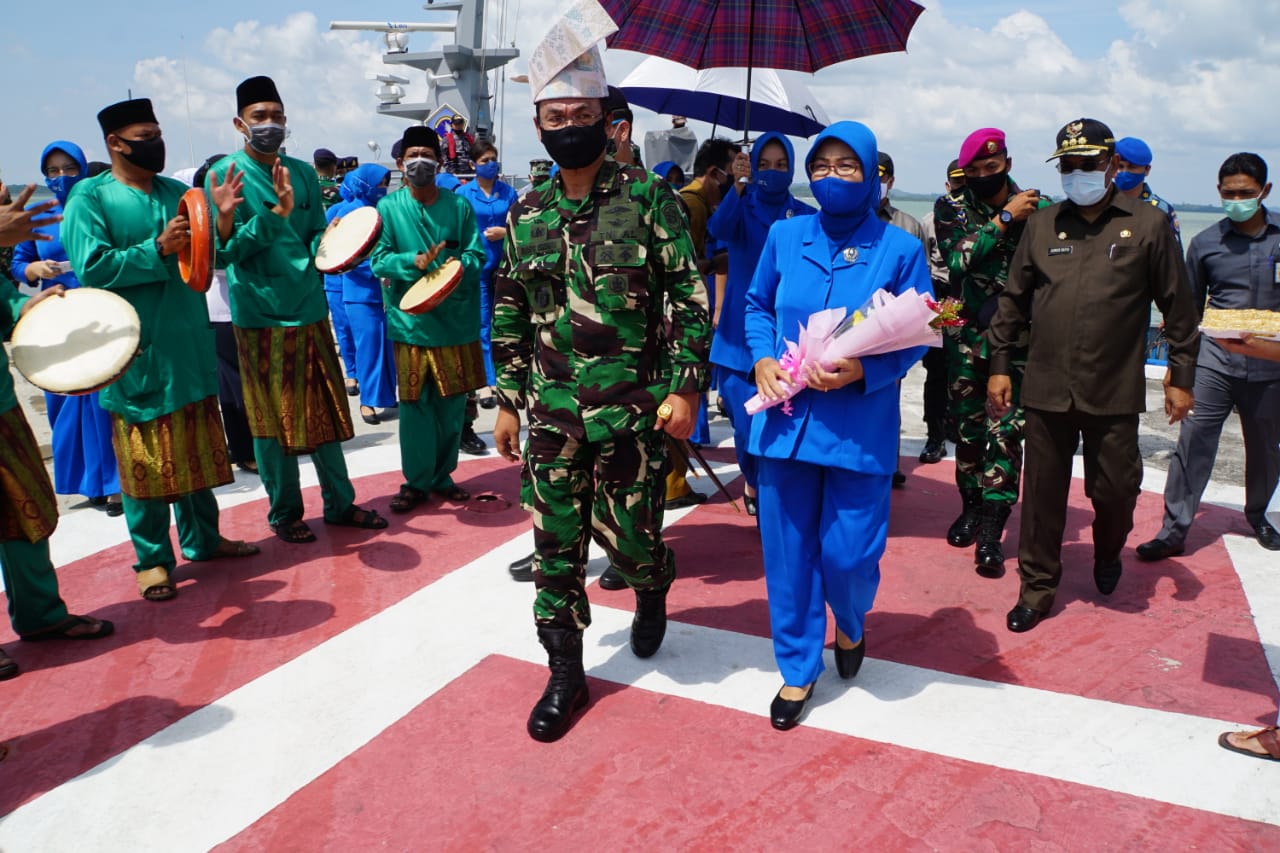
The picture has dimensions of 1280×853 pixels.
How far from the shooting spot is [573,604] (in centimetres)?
354

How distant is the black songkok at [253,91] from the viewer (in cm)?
502

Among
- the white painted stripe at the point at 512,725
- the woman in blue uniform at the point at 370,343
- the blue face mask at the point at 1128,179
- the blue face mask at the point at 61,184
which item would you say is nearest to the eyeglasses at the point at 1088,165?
the white painted stripe at the point at 512,725

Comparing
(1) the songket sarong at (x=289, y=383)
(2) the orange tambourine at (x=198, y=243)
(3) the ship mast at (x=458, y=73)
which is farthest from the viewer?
(3) the ship mast at (x=458, y=73)

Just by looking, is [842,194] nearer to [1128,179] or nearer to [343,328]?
[1128,179]

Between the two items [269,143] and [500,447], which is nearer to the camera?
[500,447]

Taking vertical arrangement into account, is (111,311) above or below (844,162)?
below

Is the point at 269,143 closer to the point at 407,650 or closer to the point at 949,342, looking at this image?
the point at 407,650

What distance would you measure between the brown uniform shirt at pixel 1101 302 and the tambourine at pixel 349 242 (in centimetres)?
335

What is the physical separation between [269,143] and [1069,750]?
474 cm

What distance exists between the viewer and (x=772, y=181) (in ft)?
16.8

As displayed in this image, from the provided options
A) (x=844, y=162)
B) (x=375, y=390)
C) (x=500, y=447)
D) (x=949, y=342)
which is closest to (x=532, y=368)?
(x=500, y=447)

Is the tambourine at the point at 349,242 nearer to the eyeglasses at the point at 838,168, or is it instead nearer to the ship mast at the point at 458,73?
the eyeglasses at the point at 838,168

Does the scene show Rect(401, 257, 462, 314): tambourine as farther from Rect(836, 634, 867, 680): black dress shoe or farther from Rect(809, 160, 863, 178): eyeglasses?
Rect(836, 634, 867, 680): black dress shoe

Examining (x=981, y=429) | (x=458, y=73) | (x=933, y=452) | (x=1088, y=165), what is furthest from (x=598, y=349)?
(x=458, y=73)
